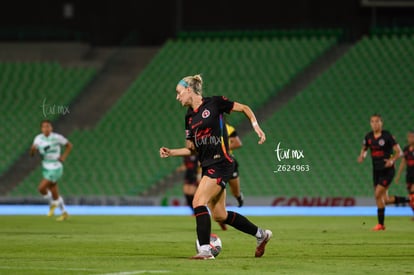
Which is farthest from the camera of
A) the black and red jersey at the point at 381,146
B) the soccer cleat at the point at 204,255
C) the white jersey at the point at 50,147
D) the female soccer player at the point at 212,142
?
the white jersey at the point at 50,147

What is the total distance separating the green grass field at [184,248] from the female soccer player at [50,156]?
1736 mm

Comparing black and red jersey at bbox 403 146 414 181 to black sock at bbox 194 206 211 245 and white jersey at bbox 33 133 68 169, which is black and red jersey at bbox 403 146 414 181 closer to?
white jersey at bbox 33 133 68 169

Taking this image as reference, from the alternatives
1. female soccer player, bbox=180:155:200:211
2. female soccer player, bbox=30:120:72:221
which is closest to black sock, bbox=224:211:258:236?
female soccer player, bbox=30:120:72:221

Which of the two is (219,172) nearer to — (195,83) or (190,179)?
(195,83)

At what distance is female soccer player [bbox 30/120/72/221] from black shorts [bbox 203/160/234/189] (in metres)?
12.0

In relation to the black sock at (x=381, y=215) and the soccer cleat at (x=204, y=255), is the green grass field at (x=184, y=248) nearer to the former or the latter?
the soccer cleat at (x=204, y=255)

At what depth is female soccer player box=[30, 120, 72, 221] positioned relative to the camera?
76.9 ft

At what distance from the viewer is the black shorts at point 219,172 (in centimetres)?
1184

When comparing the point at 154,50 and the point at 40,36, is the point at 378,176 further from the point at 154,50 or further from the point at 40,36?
the point at 40,36

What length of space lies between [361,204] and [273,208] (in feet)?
9.22

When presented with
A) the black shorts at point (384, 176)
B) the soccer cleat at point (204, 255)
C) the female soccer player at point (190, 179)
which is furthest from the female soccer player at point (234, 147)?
the soccer cleat at point (204, 255)

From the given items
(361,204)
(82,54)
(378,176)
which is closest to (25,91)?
(82,54)

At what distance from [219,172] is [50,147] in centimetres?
1263

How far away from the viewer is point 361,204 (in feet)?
98.0
